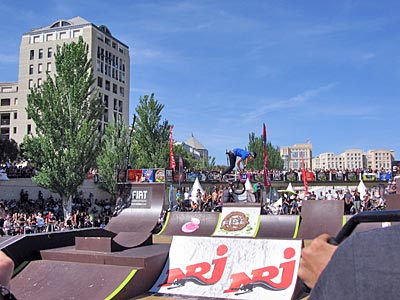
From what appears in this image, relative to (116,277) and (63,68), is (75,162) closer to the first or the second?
(63,68)

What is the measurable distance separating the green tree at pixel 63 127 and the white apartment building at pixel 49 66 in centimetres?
4187

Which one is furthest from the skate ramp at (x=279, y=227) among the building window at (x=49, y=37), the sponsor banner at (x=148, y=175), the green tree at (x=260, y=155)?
the building window at (x=49, y=37)

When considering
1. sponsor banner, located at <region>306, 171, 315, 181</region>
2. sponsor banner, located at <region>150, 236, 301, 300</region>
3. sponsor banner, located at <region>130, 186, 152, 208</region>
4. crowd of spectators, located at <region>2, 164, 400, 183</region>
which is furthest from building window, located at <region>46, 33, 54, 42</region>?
sponsor banner, located at <region>150, 236, 301, 300</region>

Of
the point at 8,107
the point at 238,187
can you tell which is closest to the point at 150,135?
the point at 238,187

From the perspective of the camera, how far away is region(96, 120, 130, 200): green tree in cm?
3584

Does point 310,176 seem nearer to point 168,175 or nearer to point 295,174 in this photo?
point 295,174

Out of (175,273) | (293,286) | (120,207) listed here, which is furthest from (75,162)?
(293,286)

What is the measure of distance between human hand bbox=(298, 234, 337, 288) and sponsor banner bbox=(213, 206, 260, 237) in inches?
508

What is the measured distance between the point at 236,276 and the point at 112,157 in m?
28.3

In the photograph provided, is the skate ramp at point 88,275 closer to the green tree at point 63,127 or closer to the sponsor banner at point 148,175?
the sponsor banner at point 148,175

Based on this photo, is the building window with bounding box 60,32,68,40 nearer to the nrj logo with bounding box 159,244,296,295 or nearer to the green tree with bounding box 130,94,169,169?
the green tree with bounding box 130,94,169,169

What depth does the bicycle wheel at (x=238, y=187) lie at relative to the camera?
19156 millimetres

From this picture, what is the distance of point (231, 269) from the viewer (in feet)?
30.3

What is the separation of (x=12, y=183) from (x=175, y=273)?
91.3 ft
